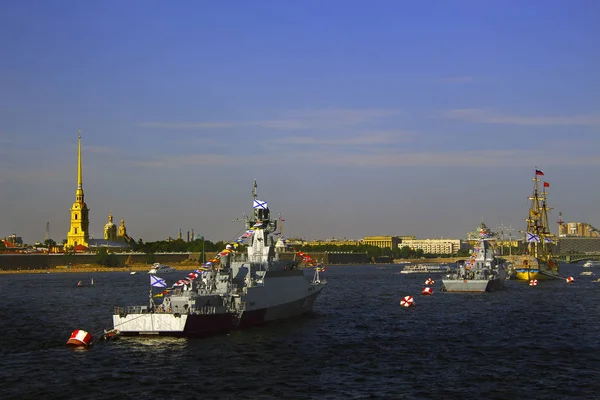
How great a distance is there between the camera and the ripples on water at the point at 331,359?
41938 millimetres

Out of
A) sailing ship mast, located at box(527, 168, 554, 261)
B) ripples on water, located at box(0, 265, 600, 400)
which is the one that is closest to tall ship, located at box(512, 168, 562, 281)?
sailing ship mast, located at box(527, 168, 554, 261)

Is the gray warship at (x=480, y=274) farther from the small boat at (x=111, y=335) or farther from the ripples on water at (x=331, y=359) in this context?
the small boat at (x=111, y=335)

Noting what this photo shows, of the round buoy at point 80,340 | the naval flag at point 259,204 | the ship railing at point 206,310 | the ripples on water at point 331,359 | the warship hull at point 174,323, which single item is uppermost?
the naval flag at point 259,204

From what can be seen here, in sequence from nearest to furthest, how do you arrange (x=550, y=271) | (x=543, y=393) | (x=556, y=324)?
(x=543, y=393) < (x=556, y=324) < (x=550, y=271)

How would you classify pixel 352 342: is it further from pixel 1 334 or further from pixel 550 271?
pixel 550 271

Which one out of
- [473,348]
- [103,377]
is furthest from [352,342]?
[103,377]

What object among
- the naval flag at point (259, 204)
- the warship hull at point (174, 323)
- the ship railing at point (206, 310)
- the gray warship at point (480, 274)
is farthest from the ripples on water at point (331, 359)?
the gray warship at point (480, 274)

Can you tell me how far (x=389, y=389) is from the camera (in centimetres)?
4219

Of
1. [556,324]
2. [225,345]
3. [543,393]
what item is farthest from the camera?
[556,324]

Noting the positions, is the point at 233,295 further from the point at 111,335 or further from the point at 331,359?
the point at 331,359

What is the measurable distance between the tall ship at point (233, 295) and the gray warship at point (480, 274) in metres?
38.1

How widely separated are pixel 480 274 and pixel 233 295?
203 feet

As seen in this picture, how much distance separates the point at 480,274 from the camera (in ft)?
380

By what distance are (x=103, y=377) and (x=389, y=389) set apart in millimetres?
17733
